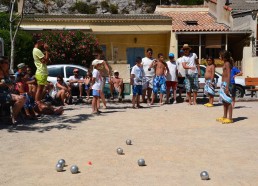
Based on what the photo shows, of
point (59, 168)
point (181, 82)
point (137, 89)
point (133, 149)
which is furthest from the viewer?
point (181, 82)

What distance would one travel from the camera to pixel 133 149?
7.42 meters

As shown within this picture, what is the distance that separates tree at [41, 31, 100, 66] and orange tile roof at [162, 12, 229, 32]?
688 centimetres

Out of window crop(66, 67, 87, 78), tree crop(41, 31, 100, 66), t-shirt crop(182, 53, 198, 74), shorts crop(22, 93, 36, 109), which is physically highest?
tree crop(41, 31, 100, 66)

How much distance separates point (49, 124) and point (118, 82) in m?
6.72

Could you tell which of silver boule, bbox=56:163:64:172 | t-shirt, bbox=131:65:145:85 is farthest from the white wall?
silver boule, bbox=56:163:64:172

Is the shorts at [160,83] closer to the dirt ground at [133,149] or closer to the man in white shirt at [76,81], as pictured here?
the dirt ground at [133,149]

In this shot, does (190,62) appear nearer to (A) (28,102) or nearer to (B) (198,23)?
(A) (28,102)

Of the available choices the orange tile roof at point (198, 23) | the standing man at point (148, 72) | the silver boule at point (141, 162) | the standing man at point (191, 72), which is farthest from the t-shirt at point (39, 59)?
the orange tile roof at point (198, 23)

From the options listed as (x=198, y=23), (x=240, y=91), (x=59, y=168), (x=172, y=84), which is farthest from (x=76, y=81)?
(x=198, y=23)

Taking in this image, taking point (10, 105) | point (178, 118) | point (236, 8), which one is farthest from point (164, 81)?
point (236, 8)

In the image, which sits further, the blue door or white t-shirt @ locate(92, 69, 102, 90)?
the blue door

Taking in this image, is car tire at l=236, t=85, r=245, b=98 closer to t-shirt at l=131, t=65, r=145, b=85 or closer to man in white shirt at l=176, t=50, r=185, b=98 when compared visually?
man in white shirt at l=176, t=50, r=185, b=98

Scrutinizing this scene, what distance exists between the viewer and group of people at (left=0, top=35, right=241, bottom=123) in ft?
33.8

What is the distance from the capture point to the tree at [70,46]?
2358cm
